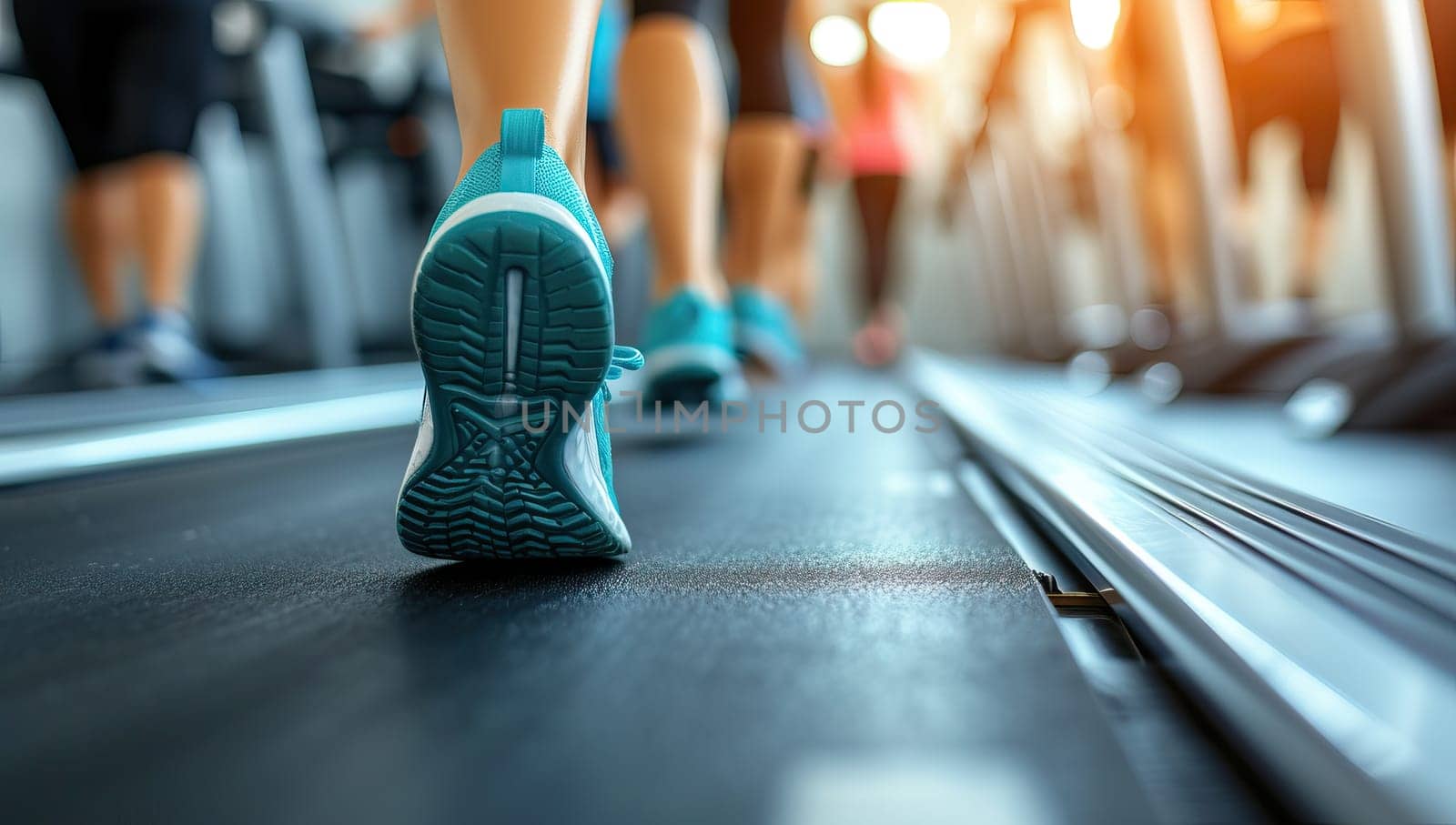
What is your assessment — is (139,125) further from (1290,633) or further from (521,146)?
(1290,633)

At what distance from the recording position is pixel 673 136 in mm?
1356

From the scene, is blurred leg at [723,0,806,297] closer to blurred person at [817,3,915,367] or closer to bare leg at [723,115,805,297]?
bare leg at [723,115,805,297]

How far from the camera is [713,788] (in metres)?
0.33

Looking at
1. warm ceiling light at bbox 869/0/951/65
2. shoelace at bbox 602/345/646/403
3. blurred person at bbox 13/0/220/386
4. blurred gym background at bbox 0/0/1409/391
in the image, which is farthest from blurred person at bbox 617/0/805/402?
warm ceiling light at bbox 869/0/951/65

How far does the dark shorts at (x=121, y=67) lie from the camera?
77.0 inches

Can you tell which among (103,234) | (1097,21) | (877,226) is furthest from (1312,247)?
(103,234)

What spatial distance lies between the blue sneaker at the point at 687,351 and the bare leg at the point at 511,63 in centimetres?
62

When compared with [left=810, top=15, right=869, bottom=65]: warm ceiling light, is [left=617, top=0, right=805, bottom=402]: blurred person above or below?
below

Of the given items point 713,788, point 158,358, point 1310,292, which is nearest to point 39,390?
point 158,358

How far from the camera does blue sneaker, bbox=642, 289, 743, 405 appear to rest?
1297 millimetres

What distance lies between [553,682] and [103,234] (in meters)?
2.33

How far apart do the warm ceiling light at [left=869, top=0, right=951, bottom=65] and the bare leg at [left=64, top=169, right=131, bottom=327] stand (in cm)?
296

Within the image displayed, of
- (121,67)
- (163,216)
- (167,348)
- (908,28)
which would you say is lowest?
(167,348)

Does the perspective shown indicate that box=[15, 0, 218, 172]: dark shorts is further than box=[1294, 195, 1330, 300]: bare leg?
No
